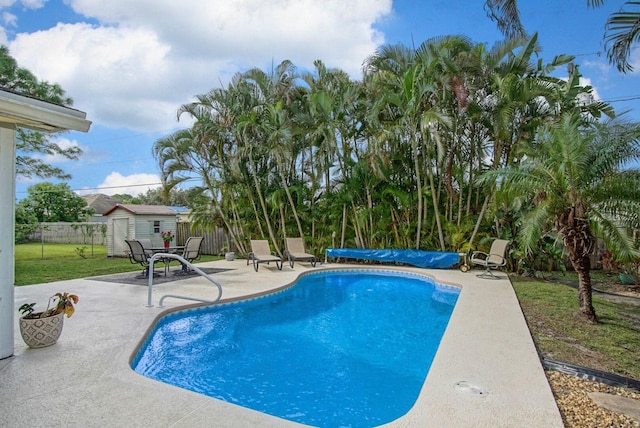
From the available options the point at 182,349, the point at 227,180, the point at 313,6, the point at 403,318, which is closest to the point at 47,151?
the point at 227,180

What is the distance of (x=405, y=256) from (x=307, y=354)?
724cm

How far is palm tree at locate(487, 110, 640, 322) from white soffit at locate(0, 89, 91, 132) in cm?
633

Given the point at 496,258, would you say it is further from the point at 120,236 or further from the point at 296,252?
the point at 120,236

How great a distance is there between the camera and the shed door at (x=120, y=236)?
1506 cm

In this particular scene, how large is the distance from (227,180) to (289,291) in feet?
20.8

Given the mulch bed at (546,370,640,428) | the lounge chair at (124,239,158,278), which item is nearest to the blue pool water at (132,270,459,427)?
the mulch bed at (546,370,640,428)

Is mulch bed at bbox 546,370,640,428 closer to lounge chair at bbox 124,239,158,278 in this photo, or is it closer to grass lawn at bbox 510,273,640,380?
grass lawn at bbox 510,273,640,380

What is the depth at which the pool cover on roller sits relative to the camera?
10641 millimetres

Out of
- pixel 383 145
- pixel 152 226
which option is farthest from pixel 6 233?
pixel 152 226

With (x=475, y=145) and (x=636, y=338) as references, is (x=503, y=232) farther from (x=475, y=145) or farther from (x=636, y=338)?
(x=636, y=338)

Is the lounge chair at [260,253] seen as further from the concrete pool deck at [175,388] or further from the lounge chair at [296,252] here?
the concrete pool deck at [175,388]

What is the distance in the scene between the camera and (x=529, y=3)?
495 centimetres

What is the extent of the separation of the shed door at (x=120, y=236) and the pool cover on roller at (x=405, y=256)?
9118mm

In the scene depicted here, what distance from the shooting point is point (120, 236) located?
599 inches
